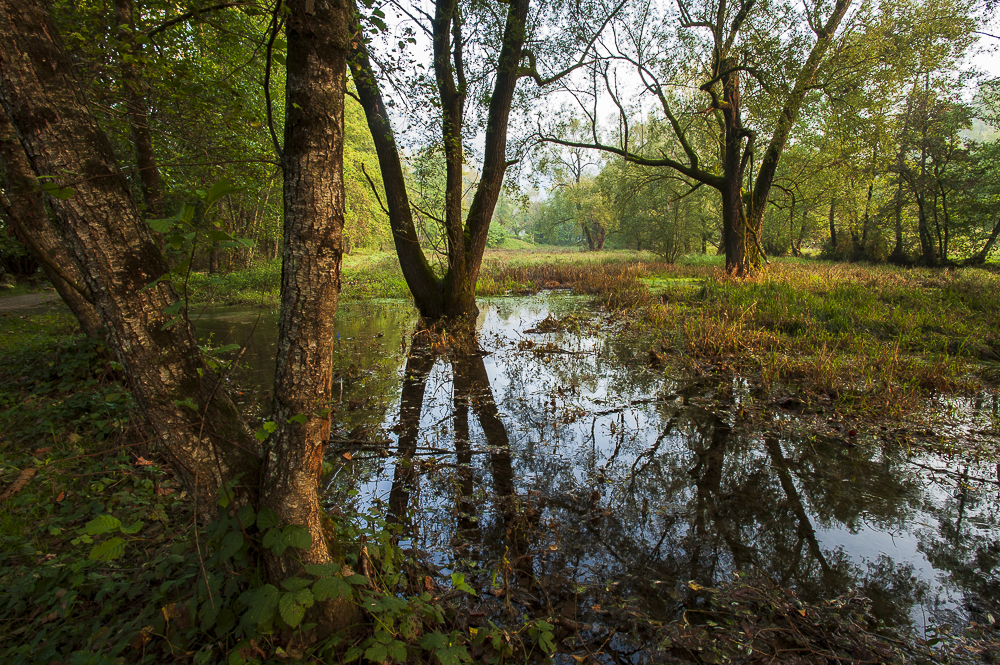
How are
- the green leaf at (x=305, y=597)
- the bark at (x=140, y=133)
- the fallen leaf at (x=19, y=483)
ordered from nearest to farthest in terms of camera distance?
the green leaf at (x=305, y=597)
the fallen leaf at (x=19, y=483)
the bark at (x=140, y=133)

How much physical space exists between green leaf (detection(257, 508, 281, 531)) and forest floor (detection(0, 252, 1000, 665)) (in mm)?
220

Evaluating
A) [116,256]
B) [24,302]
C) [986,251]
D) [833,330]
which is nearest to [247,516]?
[116,256]

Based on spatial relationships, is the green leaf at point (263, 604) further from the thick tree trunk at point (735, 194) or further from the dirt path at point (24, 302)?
the thick tree trunk at point (735, 194)

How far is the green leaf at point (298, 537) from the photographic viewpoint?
1.63 m

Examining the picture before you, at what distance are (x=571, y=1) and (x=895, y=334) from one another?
9144mm

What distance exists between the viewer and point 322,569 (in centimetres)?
162

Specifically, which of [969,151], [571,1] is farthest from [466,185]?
[969,151]

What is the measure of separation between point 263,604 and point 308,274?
4.06ft

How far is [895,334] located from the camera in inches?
273

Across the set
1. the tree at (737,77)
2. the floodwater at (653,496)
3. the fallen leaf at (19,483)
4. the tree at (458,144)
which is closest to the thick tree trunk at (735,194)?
the tree at (737,77)

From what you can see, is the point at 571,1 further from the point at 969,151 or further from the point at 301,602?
the point at 969,151

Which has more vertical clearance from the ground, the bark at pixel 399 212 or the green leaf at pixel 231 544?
the bark at pixel 399 212

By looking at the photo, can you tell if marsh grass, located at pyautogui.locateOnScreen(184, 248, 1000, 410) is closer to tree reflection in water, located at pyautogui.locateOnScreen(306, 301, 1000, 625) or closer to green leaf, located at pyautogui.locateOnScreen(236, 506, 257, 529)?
tree reflection in water, located at pyautogui.locateOnScreen(306, 301, 1000, 625)

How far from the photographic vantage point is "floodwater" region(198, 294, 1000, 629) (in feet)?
8.02
